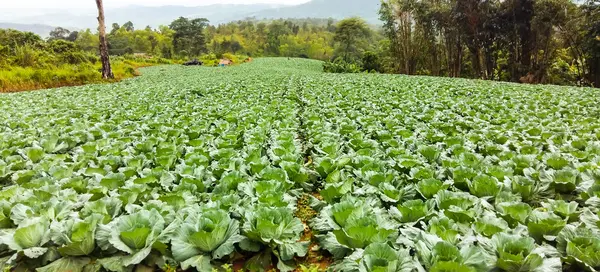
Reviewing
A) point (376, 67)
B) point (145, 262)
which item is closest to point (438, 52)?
point (376, 67)

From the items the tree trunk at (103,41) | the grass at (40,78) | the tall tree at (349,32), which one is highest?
the tall tree at (349,32)

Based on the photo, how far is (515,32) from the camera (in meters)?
23.1

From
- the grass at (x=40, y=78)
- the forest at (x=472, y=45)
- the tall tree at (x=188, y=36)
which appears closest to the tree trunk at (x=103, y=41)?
the grass at (x=40, y=78)

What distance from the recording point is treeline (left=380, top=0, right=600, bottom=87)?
20859mm

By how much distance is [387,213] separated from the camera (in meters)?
2.93

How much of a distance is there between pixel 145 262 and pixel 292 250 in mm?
1063

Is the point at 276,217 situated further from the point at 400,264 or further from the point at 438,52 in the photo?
the point at 438,52

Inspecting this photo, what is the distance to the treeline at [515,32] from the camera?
20.9 metres

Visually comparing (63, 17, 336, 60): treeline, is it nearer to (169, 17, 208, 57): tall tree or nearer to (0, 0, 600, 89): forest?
(169, 17, 208, 57): tall tree

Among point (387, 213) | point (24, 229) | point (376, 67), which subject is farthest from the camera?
point (376, 67)

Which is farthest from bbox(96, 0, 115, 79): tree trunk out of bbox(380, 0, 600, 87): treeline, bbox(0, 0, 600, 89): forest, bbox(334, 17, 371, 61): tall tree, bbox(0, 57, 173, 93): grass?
bbox(334, 17, 371, 61): tall tree

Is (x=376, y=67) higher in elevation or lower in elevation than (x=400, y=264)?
higher

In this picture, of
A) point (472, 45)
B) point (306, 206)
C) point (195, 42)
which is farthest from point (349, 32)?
point (306, 206)

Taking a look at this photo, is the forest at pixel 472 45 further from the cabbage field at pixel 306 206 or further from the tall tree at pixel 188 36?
the tall tree at pixel 188 36
